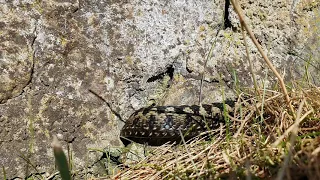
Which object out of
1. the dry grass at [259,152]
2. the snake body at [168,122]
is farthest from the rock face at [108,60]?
the dry grass at [259,152]

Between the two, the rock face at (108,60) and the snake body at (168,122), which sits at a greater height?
the rock face at (108,60)

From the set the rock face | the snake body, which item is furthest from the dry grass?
the rock face

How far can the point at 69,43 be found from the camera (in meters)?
2.22

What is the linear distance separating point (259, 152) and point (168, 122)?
95 cm

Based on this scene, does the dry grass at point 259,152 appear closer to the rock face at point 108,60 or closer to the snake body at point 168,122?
the snake body at point 168,122

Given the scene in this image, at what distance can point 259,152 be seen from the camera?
1.48 m

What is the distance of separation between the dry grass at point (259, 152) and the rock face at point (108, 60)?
29cm

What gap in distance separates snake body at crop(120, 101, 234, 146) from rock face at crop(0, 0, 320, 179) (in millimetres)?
91

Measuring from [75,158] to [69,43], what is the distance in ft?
2.09

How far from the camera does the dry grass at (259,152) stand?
127 centimetres

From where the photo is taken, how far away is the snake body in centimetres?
229

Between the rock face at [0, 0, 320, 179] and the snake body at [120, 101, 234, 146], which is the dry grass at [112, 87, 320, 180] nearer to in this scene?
the snake body at [120, 101, 234, 146]

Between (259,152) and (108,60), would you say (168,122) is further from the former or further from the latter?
(259,152)

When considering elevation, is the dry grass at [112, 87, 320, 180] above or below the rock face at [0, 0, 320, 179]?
below
